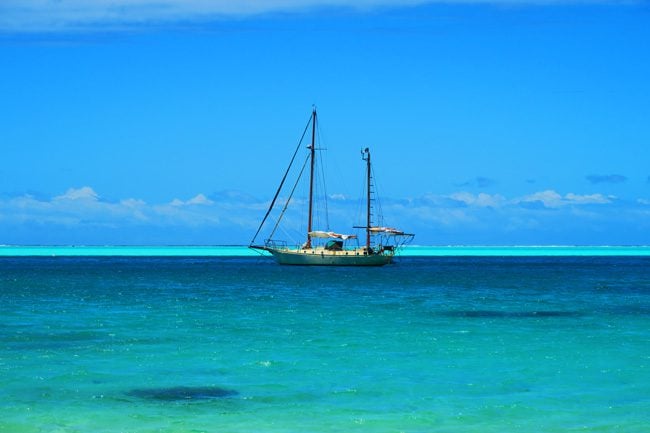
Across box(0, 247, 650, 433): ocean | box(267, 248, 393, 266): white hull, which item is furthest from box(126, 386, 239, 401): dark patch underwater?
box(267, 248, 393, 266): white hull

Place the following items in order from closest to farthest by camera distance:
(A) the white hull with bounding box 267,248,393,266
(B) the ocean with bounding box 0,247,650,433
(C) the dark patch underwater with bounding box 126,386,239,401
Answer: (B) the ocean with bounding box 0,247,650,433 < (C) the dark patch underwater with bounding box 126,386,239,401 < (A) the white hull with bounding box 267,248,393,266

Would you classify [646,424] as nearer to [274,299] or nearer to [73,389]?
[73,389]

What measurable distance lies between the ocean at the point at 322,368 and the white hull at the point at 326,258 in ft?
183

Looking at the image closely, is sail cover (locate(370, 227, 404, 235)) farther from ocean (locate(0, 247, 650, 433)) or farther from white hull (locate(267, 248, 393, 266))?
ocean (locate(0, 247, 650, 433))

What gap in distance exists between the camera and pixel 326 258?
102750mm

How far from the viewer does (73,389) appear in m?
21.5

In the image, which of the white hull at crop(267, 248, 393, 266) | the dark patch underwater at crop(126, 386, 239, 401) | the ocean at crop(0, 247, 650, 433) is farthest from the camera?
the white hull at crop(267, 248, 393, 266)

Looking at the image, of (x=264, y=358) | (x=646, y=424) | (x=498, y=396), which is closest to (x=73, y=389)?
(x=264, y=358)

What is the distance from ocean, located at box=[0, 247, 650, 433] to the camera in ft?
61.4

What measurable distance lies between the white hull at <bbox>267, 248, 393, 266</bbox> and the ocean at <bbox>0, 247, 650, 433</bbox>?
55876 mm

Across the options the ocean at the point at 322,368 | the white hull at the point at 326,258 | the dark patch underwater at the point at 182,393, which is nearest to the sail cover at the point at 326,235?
the white hull at the point at 326,258

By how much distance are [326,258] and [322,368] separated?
3067 inches

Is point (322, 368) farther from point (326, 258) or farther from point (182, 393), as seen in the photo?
point (326, 258)

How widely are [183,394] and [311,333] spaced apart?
41.4ft
